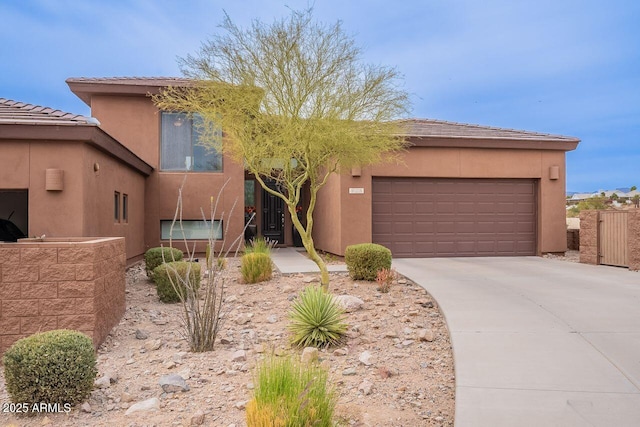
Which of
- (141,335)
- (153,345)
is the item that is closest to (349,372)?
(153,345)

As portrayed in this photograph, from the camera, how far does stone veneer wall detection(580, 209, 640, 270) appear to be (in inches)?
490

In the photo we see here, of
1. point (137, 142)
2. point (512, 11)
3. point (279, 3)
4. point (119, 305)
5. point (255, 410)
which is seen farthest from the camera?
point (137, 142)

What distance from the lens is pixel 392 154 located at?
15086mm

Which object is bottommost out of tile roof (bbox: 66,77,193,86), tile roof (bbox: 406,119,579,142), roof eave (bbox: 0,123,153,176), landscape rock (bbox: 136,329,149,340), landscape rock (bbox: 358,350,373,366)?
landscape rock (bbox: 136,329,149,340)

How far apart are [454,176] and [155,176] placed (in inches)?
381

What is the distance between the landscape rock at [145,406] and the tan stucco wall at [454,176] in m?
10.5

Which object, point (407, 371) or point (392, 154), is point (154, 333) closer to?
point (407, 371)


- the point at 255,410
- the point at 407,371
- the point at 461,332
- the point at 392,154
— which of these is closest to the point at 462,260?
the point at 392,154

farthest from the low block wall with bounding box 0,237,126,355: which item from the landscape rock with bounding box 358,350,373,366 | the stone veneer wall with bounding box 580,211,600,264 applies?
the stone veneer wall with bounding box 580,211,600,264

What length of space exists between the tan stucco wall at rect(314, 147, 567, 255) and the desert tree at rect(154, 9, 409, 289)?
15.9 ft

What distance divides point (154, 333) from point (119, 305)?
38.3 inches

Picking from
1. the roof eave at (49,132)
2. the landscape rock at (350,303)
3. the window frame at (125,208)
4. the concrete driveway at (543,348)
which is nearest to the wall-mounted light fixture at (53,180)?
the roof eave at (49,132)

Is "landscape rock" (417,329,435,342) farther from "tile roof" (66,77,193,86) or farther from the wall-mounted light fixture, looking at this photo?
"tile roof" (66,77,193,86)

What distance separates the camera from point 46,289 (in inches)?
254
